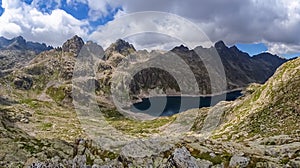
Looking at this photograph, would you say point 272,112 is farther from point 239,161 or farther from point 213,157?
point 239,161

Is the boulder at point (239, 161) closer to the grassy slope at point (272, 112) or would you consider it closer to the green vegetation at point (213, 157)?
the green vegetation at point (213, 157)

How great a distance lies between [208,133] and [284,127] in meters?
44.3

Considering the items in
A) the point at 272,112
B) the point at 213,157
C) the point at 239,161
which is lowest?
the point at 213,157

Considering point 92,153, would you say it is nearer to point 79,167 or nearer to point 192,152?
point 79,167

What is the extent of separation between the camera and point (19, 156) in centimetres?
7750

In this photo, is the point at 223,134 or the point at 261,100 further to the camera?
the point at 261,100

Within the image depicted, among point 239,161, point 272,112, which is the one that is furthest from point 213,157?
point 272,112

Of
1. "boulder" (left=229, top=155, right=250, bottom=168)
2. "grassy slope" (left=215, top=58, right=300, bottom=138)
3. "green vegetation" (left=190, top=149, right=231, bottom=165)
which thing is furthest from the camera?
"grassy slope" (left=215, top=58, right=300, bottom=138)

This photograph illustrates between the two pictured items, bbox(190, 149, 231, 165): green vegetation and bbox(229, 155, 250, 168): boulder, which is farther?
bbox(190, 149, 231, 165): green vegetation

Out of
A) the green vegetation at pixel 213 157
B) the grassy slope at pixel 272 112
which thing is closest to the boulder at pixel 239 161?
the green vegetation at pixel 213 157

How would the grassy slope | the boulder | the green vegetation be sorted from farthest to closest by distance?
the grassy slope, the green vegetation, the boulder

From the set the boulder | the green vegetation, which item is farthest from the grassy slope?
the boulder

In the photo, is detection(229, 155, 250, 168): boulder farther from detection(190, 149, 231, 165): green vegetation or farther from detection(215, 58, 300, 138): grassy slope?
detection(215, 58, 300, 138): grassy slope

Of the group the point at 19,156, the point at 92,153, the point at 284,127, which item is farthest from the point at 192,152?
the point at 284,127
